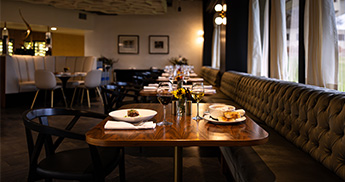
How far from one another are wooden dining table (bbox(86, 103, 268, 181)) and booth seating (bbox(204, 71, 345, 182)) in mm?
309

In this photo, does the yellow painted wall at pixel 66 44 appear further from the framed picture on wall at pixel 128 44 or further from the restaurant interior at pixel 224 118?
the restaurant interior at pixel 224 118

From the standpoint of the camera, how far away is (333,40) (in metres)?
2.85

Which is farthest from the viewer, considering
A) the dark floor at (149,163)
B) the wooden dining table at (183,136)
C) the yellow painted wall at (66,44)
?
the yellow painted wall at (66,44)

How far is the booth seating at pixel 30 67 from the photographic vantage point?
7.24m

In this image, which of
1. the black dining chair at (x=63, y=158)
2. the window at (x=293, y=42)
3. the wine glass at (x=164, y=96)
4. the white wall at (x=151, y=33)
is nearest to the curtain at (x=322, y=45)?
the window at (x=293, y=42)

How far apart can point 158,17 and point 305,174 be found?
11.5 metres

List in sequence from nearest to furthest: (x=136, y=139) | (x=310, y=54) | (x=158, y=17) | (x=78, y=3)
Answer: (x=136, y=139) → (x=310, y=54) → (x=78, y=3) → (x=158, y=17)

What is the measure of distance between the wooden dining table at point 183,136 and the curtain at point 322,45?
160 centimetres

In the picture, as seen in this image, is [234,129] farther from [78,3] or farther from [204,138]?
[78,3]

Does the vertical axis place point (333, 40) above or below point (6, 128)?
above

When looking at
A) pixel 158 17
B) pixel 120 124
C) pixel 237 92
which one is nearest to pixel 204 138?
pixel 120 124

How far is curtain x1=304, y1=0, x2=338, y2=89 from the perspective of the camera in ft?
9.36

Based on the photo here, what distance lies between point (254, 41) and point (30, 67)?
20.7 ft

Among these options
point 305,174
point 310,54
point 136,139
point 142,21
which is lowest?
point 305,174
